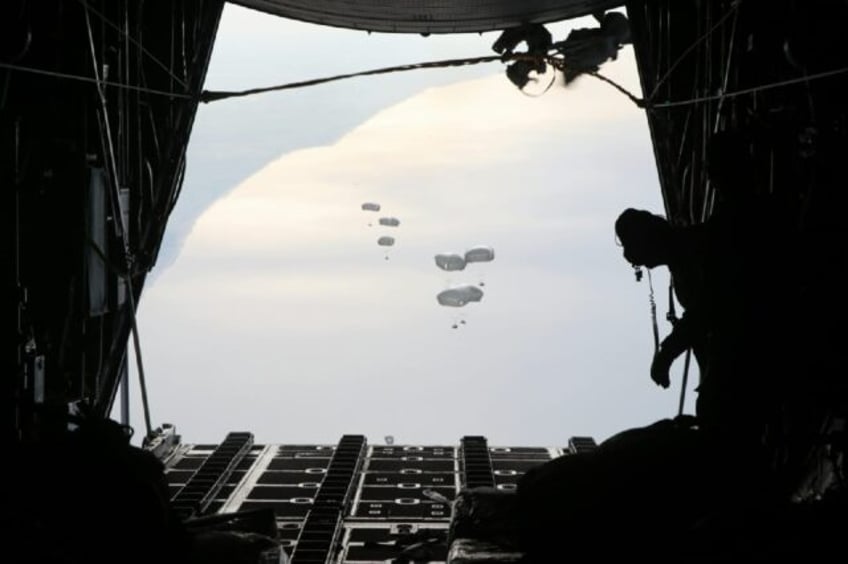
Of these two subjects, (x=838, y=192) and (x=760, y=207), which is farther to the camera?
(x=838, y=192)

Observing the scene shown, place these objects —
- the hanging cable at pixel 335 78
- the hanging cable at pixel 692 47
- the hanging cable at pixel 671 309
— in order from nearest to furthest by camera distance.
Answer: the hanging cable at pixel 671 309, the hanging cable at pixel 692 47, the hanging cable at pixel 335 78

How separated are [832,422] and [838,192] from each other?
1442 millimetres

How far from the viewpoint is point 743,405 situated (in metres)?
6.42

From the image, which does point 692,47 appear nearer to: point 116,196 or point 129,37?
point 129,37

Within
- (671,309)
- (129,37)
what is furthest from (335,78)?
(671,309)

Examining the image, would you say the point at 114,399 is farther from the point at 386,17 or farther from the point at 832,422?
the point at 832,422

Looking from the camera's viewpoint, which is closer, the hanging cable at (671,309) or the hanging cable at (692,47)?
the hanging cable at (671,309)

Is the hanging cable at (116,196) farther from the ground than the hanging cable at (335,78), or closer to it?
closer to it

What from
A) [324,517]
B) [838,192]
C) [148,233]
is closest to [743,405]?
[838,192]

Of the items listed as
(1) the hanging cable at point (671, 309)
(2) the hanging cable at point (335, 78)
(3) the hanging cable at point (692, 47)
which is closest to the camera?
(1) the hanging cable at point (671, 309)

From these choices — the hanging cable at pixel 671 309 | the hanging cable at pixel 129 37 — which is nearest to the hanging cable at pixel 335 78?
the hanging cable at pixel 129 37

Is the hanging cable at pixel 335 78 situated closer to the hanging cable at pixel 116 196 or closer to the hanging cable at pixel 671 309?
the hanging cable at pixel 116 196

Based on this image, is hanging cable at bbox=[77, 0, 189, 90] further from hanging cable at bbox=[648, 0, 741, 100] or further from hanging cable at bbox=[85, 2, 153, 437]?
hanging cable at bbox=[648, 0, 741, 100]

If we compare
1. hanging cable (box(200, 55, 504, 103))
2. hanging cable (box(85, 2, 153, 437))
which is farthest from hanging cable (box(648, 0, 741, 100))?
hanging cable (box(85, 2, 153, 437))
